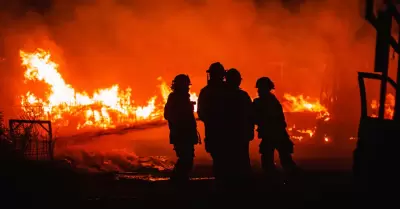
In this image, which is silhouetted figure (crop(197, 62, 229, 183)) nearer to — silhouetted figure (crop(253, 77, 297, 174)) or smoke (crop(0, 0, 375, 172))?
Result: silhouetted figure (crop(253, 77, 297, 174))

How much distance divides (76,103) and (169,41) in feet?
18.6

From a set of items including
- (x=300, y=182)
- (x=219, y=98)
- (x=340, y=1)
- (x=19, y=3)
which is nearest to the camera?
(x=219, y=98)

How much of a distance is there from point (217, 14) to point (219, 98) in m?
17.0

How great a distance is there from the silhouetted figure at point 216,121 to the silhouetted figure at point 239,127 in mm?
69

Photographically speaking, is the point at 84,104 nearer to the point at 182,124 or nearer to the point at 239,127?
the point at 182,124

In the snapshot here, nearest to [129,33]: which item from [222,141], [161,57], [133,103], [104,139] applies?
[161,57]

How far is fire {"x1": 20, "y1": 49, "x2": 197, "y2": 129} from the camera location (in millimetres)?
19312

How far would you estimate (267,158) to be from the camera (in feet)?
20.9

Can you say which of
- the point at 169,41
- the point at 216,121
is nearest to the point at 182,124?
the point at 216,121

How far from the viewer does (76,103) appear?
65.5 feet

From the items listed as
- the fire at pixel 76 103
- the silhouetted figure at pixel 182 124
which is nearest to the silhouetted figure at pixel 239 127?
the silhouetted figure at pixel 182 124

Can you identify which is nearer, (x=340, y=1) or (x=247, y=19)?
(x=340, y=1)

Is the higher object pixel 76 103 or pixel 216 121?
pixel 76 103

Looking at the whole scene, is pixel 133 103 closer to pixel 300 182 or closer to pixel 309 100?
pixel 309 100
